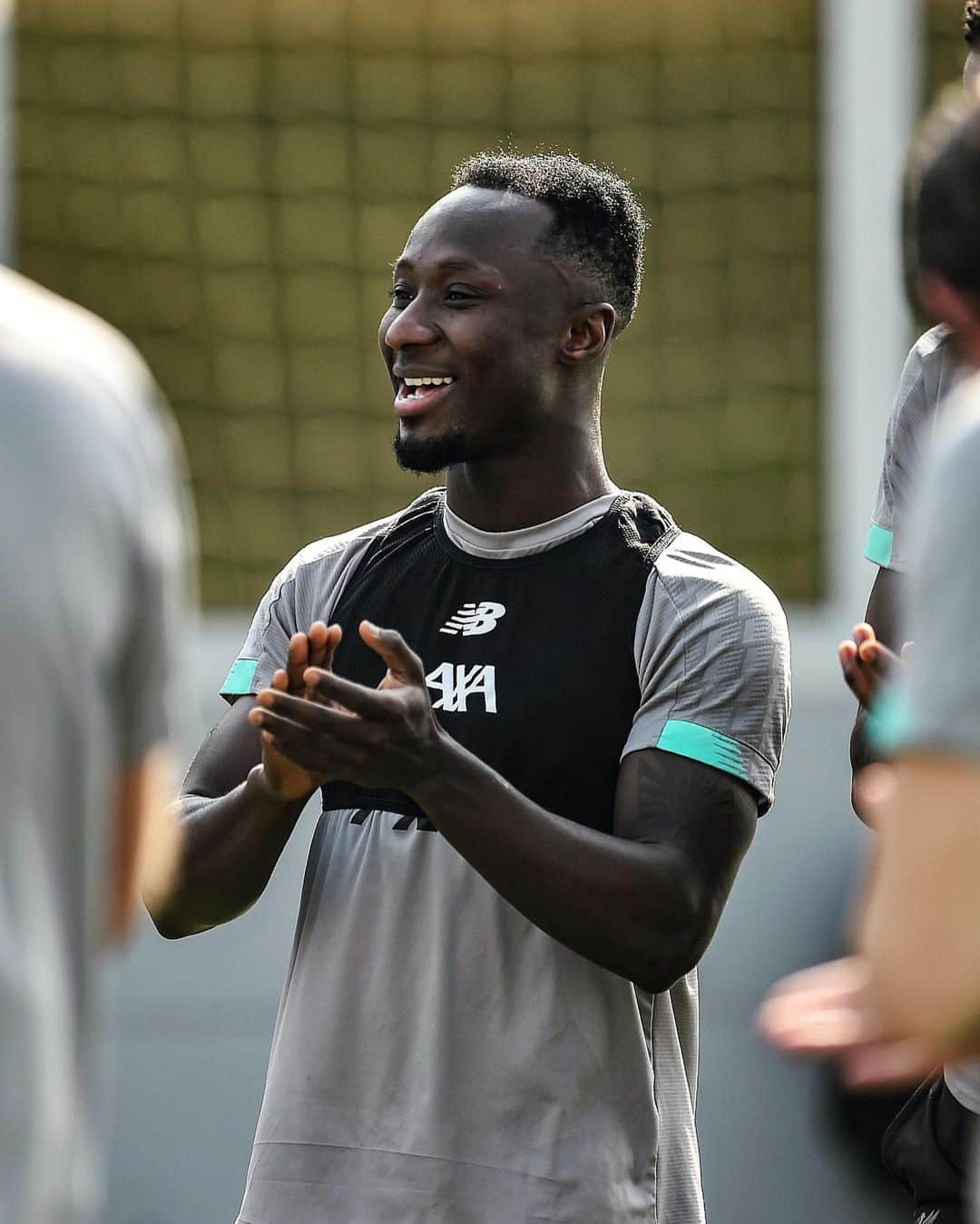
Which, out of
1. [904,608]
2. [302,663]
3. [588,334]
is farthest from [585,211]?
[302,663]

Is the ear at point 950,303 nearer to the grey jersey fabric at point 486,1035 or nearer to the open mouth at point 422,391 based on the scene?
the grey jersey fabric at point 486,1035

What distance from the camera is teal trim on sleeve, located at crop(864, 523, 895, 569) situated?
3439 mm

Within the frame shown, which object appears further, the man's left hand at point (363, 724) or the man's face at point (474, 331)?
the man's face at point (474, 331)

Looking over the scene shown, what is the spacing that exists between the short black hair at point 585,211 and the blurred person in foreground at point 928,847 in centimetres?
176

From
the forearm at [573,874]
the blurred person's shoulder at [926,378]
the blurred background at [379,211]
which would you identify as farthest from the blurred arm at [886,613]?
the blurred background at [379,211]

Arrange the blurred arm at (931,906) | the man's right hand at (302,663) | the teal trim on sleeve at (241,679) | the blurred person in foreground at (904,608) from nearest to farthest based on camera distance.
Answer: the blurred arm at (931,906) → the man's right hand at (302,663) → the blurred person in foreground at (904,608) → the teal trim on sleeve at (241,679)

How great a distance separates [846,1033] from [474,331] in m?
1.78

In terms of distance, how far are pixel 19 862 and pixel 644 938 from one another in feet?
4.43

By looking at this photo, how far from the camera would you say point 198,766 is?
135 inches

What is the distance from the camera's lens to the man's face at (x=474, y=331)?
3.44m

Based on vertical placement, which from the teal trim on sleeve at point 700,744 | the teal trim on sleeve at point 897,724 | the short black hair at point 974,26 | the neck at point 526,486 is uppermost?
the short black hair at point 974,26

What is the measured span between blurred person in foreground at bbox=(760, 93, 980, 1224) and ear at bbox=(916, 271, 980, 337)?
106 millimetres

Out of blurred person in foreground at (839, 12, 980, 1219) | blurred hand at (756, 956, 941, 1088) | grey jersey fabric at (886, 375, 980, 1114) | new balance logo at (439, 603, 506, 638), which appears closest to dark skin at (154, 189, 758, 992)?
new balance logo at (439, 603, 506, 638)

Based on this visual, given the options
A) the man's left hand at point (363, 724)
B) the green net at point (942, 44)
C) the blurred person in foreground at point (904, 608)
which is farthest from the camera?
the green net at point (942, 44)
